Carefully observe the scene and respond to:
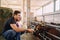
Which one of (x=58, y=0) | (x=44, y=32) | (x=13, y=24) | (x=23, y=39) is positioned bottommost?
(x=23, y=39)

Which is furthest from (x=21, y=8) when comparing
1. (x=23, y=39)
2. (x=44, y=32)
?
(x=44, y=32)

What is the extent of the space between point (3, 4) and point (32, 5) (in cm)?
178

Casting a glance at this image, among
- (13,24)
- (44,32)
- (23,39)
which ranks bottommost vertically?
(23,39)

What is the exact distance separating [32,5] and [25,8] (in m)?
0.83

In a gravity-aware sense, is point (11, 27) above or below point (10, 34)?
above

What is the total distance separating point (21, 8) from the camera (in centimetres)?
791

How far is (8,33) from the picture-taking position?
9.83ft

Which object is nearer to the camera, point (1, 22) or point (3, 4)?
point (1, 22)

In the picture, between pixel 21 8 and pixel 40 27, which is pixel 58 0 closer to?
pixel 40 27

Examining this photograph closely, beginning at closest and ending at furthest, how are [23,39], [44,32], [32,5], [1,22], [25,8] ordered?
[44,32] → [23,39] → [1,22] → [25,8] → [32,5]

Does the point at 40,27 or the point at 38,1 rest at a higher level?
the point at 38,1

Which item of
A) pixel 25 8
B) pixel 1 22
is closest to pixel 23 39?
pixel 1 22

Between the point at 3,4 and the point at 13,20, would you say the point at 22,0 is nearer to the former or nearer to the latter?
the point at 3,4

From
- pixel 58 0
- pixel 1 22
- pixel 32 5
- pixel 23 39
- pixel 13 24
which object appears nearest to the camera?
pixel 13 24
